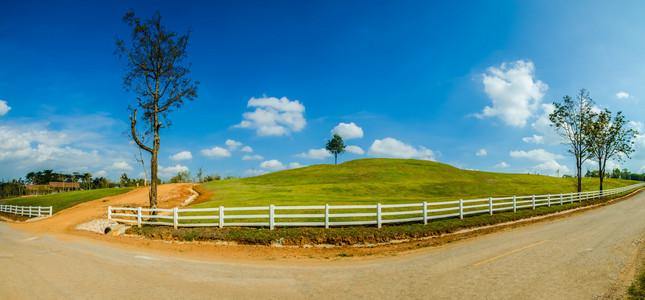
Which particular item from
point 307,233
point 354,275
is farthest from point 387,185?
point 354,275

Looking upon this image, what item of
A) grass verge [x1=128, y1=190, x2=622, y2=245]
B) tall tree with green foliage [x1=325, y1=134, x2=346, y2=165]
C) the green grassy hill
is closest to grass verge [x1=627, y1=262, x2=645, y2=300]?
grass verge [x1=128, y1=190, x2=622, y2=245]

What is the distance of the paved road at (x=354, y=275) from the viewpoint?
6.73 meters

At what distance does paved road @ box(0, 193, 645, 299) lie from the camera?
22.1 ft

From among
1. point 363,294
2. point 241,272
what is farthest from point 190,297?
point 363,294

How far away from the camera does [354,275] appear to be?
827 centimetres

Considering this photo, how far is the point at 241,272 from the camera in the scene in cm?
867

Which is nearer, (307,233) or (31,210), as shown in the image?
(307,233)

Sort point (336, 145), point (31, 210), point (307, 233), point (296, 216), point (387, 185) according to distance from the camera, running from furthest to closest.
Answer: point (336, 145)
point (387, 185)
point (31, 210)
point (296, 216)
point (307, 233)

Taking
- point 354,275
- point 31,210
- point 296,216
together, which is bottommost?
point 31,210

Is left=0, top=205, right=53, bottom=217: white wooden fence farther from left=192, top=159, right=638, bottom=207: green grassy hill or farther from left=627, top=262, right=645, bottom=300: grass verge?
left=627, top=262, right=645, bottom=300: grass verge

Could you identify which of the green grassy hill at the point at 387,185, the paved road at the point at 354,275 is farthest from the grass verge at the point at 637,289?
the green grassy hill at the point at 387,185

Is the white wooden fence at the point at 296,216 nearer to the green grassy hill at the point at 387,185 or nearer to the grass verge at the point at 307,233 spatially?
the grass verge at the point at 307,233

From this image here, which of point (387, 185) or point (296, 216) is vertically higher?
point (296, 216)

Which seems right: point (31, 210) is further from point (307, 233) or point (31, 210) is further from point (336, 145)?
point (336, 145)
